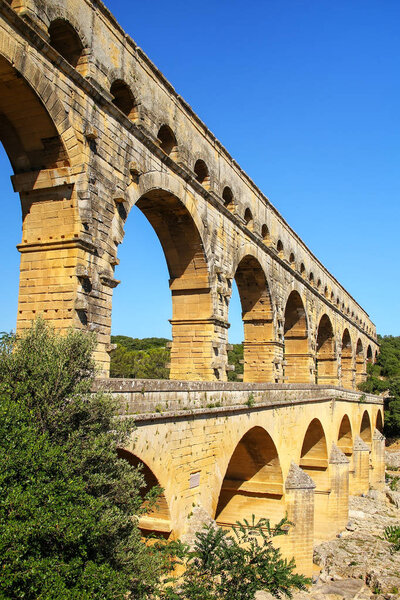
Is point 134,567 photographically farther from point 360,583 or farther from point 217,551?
point 360,583

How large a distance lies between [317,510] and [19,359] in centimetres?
1813

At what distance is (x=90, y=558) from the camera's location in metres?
5.61

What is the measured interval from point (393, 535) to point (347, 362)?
18106 mm

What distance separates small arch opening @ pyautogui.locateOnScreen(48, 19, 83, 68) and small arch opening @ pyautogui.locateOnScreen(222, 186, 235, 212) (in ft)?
24.7

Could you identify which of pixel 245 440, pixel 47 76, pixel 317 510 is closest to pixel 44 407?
pixel 47 76

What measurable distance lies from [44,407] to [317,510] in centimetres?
1805

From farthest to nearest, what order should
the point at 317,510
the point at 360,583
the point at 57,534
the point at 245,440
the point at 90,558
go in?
the point at 317,510 < the point at 360,583 < the point at 245,440 < the point at 90,558 < the point at 57,534

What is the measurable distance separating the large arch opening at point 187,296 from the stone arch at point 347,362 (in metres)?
24.9

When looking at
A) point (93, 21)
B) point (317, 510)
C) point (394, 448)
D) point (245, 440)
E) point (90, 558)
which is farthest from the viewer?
point (394, 448)

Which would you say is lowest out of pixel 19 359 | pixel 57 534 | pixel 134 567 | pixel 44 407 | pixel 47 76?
pixel 134 567

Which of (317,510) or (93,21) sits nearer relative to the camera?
(93,21)

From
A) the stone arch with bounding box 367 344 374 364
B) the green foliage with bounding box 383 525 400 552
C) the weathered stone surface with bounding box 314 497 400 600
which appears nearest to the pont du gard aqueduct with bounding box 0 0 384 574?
the weathered stone surface with bounding box 314 497 400 600

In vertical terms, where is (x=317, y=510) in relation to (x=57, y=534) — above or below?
below

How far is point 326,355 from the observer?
31672mm
